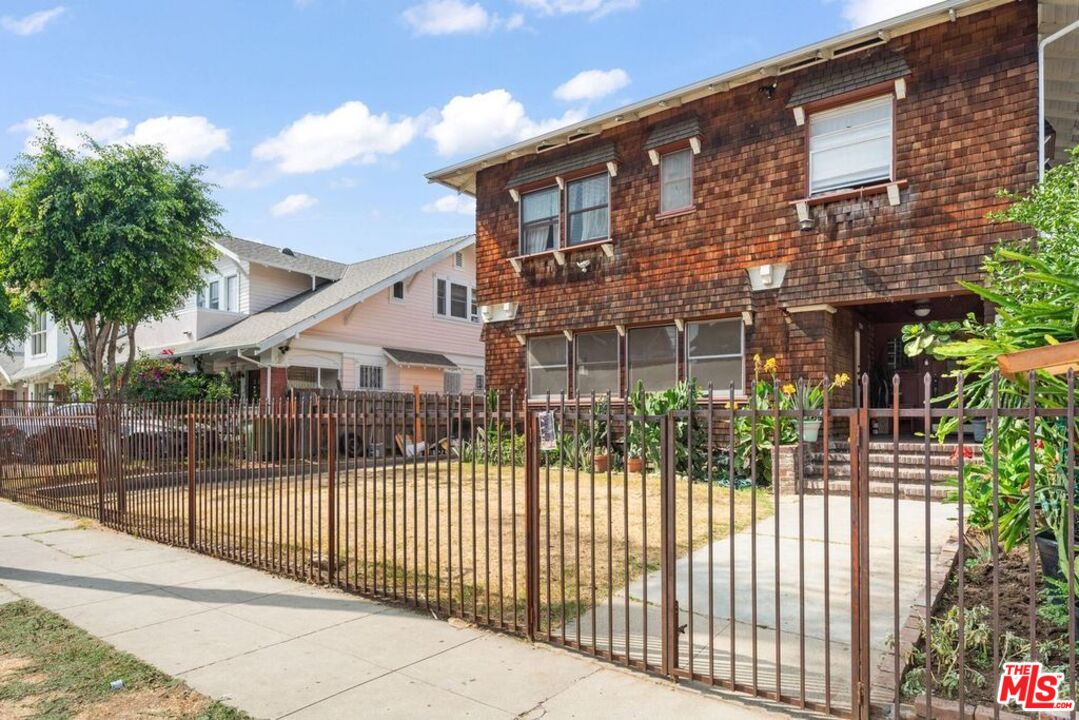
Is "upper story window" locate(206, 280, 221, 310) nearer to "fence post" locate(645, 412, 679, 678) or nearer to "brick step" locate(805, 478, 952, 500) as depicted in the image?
"brick step" locate(805, 478, 952, 500)

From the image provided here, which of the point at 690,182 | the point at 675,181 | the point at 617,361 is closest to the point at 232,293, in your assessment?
the point at 617,361

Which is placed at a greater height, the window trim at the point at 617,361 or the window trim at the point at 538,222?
the window trim at the point at 538,222

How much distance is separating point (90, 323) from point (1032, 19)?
19167 mm

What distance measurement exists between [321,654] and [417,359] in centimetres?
1913

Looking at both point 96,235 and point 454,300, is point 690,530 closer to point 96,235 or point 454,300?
point 96,235

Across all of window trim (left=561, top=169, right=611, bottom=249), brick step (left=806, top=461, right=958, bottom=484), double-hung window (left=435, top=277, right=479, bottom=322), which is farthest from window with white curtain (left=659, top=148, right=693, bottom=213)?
double-hung window (left=435, top=277, right=479, bottom=322)

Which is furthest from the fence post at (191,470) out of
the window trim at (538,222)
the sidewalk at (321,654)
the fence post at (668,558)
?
the window trim at (538,222)

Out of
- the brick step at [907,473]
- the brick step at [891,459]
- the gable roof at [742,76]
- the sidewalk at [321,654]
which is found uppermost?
the gable roof at [742,76]

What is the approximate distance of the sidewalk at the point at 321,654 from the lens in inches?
150

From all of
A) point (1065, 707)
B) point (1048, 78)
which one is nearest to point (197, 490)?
point (1065, 707)

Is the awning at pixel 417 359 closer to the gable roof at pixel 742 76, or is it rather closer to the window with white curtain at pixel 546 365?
the gable roof at pixel 742 76

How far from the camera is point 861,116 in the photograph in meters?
11.5

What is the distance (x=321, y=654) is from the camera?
15.1 ft

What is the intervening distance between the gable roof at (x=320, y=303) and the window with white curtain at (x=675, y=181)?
10871 mm
